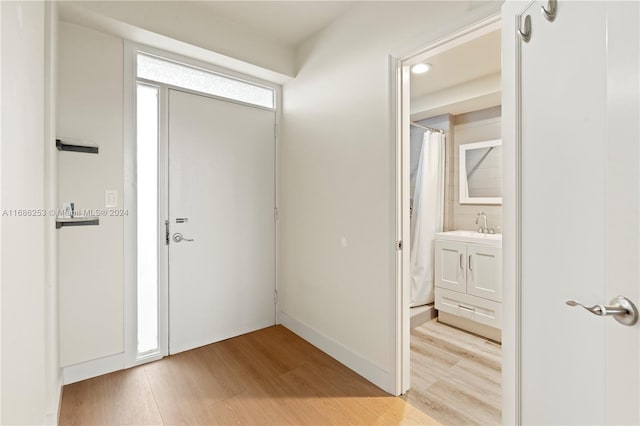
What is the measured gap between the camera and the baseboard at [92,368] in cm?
203

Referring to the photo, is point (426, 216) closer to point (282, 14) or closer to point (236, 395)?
point (282, 14)

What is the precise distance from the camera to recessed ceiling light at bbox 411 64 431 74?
2781 mm

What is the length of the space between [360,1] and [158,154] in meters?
1.88

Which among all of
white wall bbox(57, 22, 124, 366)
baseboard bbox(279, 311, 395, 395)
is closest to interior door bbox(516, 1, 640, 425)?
baseboard bbox(279, 311, 395, 395)

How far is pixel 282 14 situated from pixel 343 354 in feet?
8.76

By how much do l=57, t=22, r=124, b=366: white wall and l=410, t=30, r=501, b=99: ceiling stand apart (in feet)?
8.39

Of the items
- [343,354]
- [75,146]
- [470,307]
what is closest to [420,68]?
[470,307]

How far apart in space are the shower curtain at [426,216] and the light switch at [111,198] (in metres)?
2.77

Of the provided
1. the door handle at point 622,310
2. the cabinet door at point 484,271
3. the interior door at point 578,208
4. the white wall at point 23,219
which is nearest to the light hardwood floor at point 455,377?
the cabinet door at point 484,271

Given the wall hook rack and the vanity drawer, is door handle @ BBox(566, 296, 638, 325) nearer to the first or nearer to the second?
the vanity drawer

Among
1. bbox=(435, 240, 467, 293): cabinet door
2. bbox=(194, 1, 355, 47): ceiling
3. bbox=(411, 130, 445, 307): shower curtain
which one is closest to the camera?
bbox=(194, 1, 355, 47): ceiling

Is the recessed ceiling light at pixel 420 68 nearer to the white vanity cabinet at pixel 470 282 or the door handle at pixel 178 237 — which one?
the white vanity cabinet at pixel 470 282

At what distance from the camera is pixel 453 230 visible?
11.9ft

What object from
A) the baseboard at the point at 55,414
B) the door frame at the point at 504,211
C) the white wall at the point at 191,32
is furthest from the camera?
the white wall at the point at 191,32
